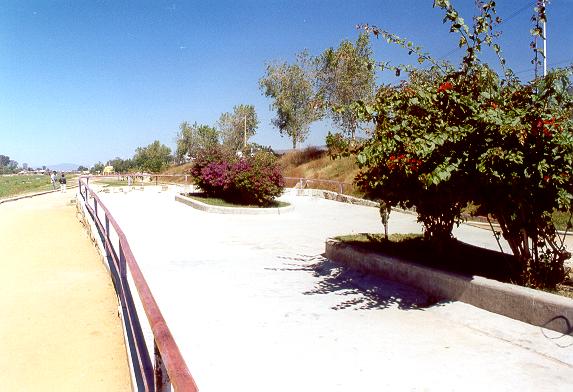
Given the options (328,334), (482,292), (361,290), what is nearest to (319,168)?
(361,290)

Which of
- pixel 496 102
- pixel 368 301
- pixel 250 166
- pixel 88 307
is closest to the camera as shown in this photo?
pixel 496 102

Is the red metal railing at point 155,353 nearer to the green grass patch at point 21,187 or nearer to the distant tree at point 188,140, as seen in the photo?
the green grass patch at point 21,187

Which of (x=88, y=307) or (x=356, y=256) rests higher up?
(x=356, y=256)

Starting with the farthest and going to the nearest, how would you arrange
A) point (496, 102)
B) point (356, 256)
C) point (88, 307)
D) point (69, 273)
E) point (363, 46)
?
point (363, 46) < point (69, 273) < point (356, 256) < point (88, 307) < point (496, 102)

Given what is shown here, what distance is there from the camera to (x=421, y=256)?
7273mm

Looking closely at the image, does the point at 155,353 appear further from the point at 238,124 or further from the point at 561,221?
the point at 238,124

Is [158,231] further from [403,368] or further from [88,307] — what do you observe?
[403,368]

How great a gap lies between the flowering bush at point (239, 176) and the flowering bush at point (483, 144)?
1214 cm

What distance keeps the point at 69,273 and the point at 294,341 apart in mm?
6561

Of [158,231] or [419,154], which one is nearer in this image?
[419,154]

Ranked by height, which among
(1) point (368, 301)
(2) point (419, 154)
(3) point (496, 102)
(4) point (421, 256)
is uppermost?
(3) point (496, 102)

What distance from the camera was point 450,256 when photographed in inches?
281

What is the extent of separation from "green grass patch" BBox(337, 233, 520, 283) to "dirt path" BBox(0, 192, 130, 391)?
438 centimetres

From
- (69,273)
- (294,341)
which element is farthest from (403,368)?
(69,273)
